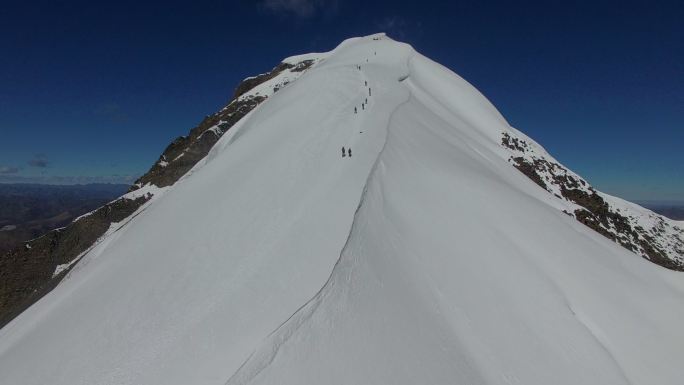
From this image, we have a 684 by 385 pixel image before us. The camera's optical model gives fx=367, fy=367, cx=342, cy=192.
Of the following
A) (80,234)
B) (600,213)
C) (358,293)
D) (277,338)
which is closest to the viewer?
(277,338)

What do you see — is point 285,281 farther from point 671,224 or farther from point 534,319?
point 671,224

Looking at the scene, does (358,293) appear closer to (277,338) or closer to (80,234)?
(277,338)

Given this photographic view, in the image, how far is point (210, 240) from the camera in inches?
407

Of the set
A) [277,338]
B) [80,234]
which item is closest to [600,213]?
[277,338]

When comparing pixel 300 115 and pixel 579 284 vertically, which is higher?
pixel 300 115

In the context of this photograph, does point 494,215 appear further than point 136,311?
Yes

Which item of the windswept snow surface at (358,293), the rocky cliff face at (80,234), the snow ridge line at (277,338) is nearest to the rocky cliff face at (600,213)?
the windswept snow surface at (358,293)

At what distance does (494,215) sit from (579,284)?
303cm

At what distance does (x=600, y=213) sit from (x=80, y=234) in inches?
1708

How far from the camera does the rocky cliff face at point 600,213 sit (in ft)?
101

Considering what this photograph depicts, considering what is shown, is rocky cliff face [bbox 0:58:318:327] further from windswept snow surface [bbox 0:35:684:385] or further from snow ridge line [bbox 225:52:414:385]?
snow ridge line [bbox 225:52:414:385]

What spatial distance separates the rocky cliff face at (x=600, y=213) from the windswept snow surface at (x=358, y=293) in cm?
1690

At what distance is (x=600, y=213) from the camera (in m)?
33.8

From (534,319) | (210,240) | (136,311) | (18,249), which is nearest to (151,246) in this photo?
(210,240)
